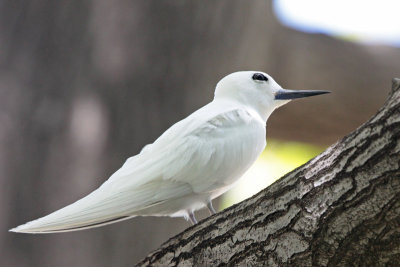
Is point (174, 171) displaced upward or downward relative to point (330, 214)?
upward

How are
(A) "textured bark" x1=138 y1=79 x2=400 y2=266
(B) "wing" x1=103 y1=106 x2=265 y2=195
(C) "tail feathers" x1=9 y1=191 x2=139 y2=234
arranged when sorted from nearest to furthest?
1. (A) "textured bark" x1=138 y1=79 x2=400 y2=266
2. (C) "tail feathers" x1=9 y1=191 x2=139 y2=234
3. (B) "wing" x1=103 y1=106 x2=265 y2=195

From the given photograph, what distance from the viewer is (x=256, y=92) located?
269cm

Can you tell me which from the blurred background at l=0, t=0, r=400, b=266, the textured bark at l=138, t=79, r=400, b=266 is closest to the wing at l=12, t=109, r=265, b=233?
the textured bark at l=138, t=79, r=400, b=266

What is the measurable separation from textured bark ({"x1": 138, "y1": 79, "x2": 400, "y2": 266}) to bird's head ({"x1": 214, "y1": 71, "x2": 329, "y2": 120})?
850mm

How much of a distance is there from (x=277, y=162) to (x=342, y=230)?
164 inches

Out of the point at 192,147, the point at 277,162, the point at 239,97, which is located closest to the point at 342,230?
the point at 192,147

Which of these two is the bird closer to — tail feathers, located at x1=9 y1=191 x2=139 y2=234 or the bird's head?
tail feathers, located at x1=9 y1=191 x2=139 y2=234

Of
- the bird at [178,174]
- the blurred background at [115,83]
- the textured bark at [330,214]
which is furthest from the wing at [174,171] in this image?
the blurred background at [115,83]

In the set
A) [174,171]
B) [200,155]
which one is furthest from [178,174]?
[200,155]

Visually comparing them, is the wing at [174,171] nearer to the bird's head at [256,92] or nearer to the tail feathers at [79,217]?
the tail feathers at [79,217]

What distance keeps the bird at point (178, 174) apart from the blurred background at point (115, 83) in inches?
40.8

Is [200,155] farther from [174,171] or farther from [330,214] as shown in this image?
[330,214]

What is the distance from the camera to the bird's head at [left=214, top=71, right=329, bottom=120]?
269cm

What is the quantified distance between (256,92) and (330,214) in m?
1.15
